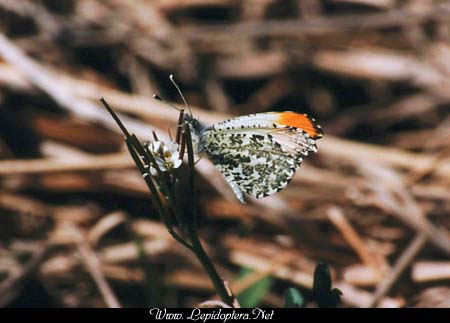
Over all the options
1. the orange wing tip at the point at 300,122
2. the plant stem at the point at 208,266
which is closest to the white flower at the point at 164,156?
the plant stem at the point at 208,266

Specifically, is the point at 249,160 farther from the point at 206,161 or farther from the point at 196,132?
the point at 206,161

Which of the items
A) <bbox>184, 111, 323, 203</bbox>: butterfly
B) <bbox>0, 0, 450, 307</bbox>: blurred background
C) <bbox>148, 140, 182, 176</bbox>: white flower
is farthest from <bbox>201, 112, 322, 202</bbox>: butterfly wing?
<bbox>0, 0, 450, 307</bbox>: blurred background

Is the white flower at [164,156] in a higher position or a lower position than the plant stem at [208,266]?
higher

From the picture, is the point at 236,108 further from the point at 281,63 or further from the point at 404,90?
the point at 404,90

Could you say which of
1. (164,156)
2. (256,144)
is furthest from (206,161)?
(164,156)

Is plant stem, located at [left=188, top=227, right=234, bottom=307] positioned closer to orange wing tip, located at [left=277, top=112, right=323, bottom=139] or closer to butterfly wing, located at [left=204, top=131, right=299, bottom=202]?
butterfly wing, located at [left=204, top=131, right=299, bottom=202]

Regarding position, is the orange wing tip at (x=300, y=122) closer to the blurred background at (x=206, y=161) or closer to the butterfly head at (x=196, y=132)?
the butterfly head at (x=196, y=132)

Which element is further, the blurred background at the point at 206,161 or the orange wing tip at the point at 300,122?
the blurred background at the point at 206,161

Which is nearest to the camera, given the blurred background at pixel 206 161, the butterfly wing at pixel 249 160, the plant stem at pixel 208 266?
the plant stem at pixel 208 266

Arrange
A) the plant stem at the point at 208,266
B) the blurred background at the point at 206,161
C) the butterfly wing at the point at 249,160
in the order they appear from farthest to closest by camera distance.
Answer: the blurred background at the point at 206,161
the butterfly wing at the point at 249,160
the plant stem at the point at 208,266
